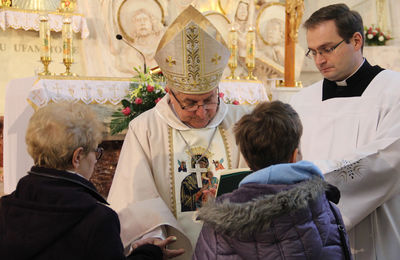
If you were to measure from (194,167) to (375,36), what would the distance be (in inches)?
313

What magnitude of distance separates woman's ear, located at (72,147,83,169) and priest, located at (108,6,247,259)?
0.71 metres

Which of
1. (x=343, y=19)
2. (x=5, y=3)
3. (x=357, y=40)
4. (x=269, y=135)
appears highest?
(x=5, y=3)

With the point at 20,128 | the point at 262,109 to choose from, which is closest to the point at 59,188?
the point at 262,109

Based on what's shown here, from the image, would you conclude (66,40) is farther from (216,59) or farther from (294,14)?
(294,14)

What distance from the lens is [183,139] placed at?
2.66 m

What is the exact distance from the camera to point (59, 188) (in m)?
1.62

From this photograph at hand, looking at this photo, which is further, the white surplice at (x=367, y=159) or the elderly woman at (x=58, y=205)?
the white surplice at (x=367, y=159)

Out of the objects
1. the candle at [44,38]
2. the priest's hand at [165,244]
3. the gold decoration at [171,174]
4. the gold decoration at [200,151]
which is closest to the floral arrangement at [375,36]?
the candle at [44,38]

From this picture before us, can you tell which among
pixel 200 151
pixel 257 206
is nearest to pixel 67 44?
pixel 200 151

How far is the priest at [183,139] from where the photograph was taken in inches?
97.5

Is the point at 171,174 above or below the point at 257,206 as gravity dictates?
below

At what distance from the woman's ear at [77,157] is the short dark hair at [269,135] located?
0.61m

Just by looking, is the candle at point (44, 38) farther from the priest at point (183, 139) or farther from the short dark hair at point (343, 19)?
the short dark hair at point (343, 19)

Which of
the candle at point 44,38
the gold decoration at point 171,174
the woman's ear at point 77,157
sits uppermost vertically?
the candle at point 44,38
